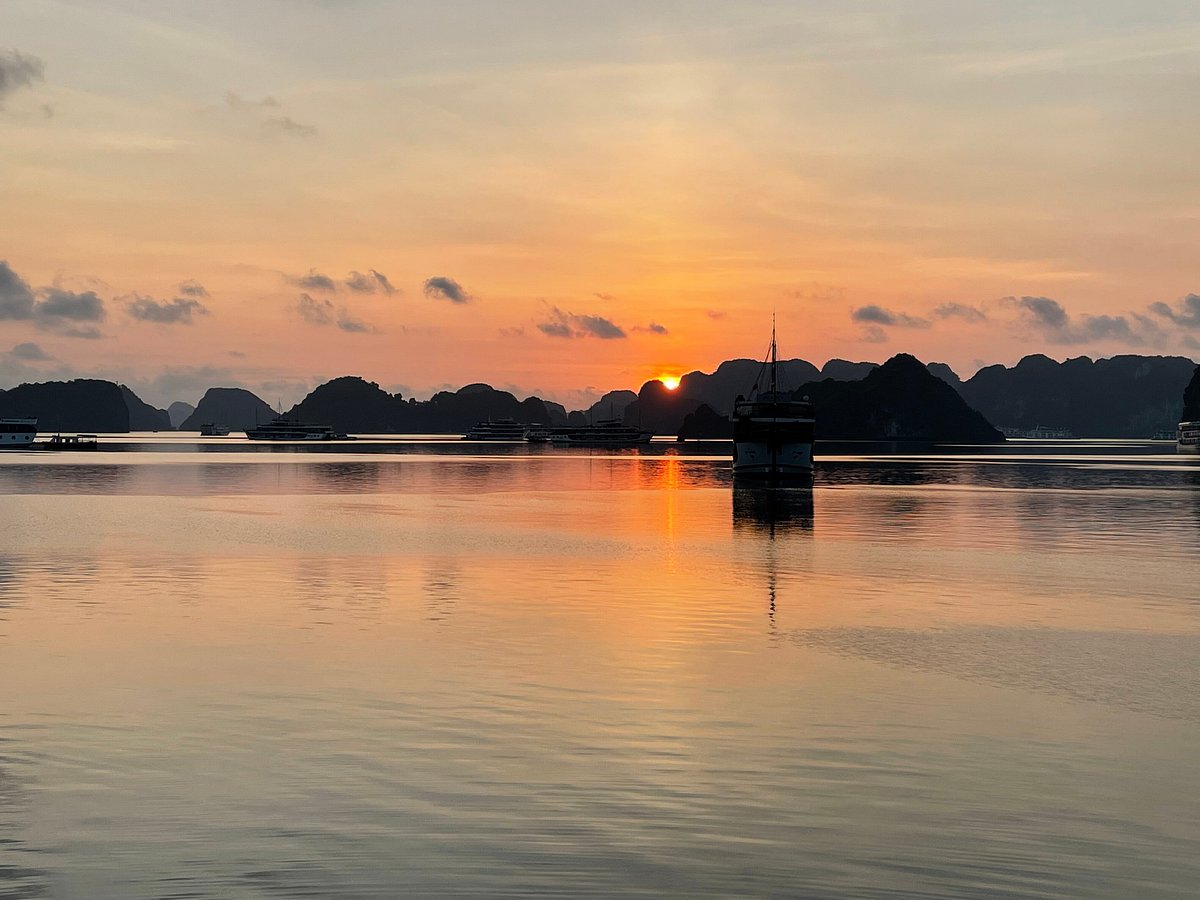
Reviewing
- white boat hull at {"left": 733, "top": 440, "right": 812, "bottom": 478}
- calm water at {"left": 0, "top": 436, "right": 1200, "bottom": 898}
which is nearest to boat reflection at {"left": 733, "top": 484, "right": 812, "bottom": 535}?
white boat hull at {"left": 733, "top": 440, "right": 812, "bottom": 478}

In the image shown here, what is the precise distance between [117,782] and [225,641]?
591 inches

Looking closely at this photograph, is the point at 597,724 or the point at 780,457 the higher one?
the point at 780,457

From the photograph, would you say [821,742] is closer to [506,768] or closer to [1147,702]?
[506,768]

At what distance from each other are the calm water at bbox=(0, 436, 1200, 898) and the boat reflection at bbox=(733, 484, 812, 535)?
2103 cm

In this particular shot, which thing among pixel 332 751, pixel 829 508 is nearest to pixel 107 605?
pixel 332 751

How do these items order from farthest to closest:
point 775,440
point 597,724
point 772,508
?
point 775,440
point 772,508
point 597,724

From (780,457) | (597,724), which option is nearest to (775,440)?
(780,457)

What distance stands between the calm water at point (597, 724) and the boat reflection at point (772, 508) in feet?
69.0

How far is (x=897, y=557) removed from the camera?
6125 cm

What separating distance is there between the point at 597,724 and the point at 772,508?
7704cm

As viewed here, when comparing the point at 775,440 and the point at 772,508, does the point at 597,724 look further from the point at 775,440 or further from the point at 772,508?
the point at 775,440

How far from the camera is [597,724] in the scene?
79.6ft

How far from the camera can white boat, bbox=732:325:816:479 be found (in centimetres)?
14725

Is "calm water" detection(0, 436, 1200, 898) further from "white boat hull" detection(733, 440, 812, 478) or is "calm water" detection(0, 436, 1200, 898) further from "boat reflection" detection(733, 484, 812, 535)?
"white boat hull" detection(733, 440, 812, 478)
